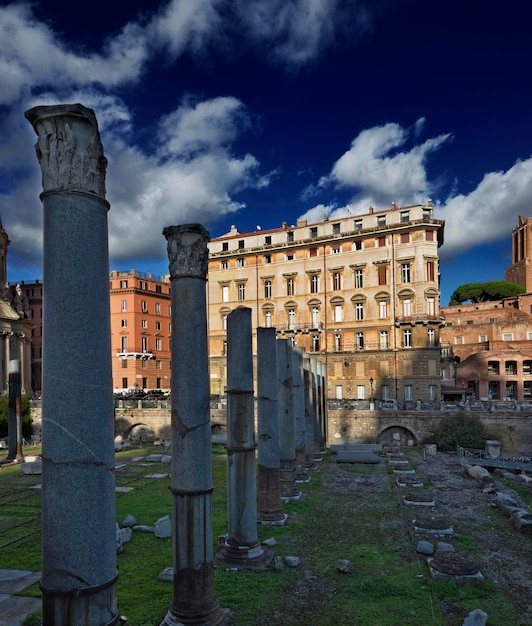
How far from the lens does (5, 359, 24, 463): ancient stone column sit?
25.7 meters

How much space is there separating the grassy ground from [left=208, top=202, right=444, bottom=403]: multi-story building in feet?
83.9

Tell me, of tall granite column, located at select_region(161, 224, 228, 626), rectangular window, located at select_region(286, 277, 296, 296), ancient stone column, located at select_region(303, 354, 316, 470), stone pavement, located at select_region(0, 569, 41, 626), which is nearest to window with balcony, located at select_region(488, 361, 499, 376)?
rectangular window, located at select_region(286, 277, 296, 296)

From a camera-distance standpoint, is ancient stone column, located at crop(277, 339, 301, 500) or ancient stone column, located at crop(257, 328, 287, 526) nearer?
ancient stone column, located at crop(257, 328, 287, 526)

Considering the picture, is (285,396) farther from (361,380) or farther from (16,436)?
(361,380)

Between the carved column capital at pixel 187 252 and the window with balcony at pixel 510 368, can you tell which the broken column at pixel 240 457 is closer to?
the carved column capital at pixel 187 252

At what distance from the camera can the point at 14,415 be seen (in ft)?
85.3

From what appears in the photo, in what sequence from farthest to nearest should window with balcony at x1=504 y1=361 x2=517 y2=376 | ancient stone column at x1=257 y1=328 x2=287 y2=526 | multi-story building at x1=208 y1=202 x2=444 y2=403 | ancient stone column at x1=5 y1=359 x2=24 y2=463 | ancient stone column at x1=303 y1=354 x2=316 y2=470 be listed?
window with balcony at x1=504 y1=361 x2=517 y2=376
multi-story building at x1=208 y1=202 x2=444 y2=403
ancient stone column at x1=5 y1=359 x2=24 y2=463
ancient stone column at x1=303 y1=354 x2=316 y2=470
ancient stone column at x1=257 y1=328 x2=287 y2=526

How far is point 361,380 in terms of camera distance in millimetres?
43000

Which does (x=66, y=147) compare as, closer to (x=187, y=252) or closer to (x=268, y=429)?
(x=187, y=252)

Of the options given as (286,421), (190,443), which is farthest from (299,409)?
(190,443)

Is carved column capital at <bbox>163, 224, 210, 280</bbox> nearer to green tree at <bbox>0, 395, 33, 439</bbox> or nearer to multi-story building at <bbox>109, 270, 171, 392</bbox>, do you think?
green tree at <bbox>0, 395, 33, 439</bbox>

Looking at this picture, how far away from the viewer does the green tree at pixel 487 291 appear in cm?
7412

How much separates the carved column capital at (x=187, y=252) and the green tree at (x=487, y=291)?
7407 cm

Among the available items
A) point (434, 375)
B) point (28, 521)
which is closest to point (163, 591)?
point (28, 521)
